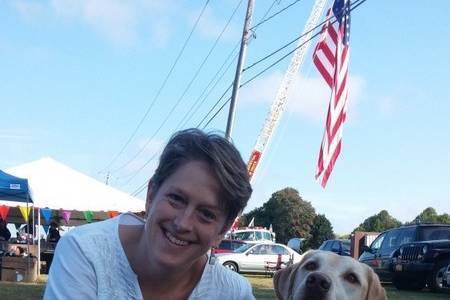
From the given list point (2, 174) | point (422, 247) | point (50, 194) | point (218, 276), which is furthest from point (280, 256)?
point (218, 276)

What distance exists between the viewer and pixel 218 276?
339cm

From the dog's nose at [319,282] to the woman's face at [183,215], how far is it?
1397 millimetres

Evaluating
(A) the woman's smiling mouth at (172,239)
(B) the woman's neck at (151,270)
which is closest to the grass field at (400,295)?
(B) the woman's neck at (151,270)

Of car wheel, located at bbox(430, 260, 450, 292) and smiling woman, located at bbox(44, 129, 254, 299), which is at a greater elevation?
smiling woman, located at bbox(44, 129, 254, 299)

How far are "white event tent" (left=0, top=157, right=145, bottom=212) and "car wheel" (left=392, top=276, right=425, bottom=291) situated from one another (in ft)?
22.9

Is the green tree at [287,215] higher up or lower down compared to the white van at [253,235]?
higher up

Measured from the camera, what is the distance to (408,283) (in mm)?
16984

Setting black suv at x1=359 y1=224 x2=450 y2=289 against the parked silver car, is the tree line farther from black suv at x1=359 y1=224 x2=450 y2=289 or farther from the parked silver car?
black suv at x1=359 y1=224 x2=450 y2=289

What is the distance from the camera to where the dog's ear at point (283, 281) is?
492 centimetres

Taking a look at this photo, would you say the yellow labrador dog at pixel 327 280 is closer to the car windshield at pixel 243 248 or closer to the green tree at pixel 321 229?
the car windshield at pixel 243 248

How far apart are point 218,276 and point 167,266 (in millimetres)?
462

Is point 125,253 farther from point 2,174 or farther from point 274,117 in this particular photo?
point 274,117

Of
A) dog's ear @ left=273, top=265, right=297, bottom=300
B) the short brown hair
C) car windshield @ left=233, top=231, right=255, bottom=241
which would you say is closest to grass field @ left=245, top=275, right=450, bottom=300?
dog's ear @ left=273, top=265, right=297, bottom=300

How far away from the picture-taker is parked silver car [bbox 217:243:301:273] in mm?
26016
